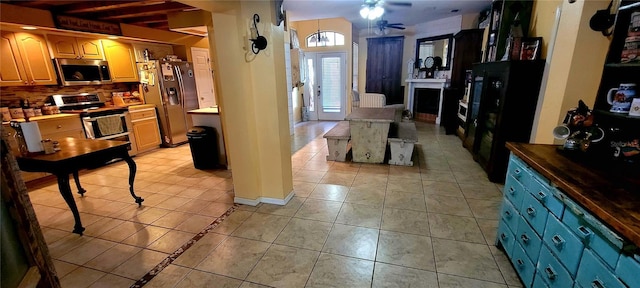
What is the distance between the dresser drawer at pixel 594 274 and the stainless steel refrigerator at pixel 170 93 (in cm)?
567

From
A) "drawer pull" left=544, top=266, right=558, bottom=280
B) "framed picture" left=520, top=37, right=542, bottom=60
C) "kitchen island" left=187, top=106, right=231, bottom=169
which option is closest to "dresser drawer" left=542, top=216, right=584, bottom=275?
"drawer pull" left=544, top=266, right=558, bottom=280

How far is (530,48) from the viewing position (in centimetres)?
305

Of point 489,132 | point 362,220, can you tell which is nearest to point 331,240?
point 362,220

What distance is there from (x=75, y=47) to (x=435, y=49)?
7553 millimetres

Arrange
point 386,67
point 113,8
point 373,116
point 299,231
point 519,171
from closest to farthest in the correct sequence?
point 519,171 → point 299,231 → point 113,8 → point 373,116 → point 386,67

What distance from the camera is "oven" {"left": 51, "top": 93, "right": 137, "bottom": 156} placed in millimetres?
4000

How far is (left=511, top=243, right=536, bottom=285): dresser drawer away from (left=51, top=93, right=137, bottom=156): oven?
5.36 metres

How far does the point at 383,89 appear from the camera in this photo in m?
7.93

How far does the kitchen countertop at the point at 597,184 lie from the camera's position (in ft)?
3.26

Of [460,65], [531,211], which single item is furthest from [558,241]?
[460,65]

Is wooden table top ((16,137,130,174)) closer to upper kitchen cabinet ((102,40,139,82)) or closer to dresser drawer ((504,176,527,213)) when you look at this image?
upper kitchen cabinet ((102,40,139,82))

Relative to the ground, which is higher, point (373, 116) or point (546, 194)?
point (373, 116)

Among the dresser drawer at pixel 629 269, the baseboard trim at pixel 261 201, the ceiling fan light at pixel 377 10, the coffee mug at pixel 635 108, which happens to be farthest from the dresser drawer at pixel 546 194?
the ceiling fan light at pixel 377 10

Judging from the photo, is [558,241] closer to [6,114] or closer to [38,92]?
[6,114]
